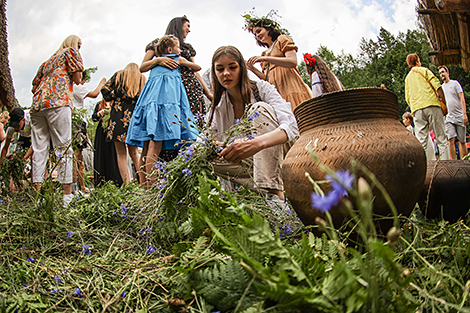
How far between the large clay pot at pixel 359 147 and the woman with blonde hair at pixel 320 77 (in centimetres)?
328

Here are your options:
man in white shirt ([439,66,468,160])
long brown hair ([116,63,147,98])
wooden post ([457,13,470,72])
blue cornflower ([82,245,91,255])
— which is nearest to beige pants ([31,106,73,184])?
long brown hair ([116,63,147,98])

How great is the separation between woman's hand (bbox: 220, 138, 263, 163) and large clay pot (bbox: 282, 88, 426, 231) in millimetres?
523

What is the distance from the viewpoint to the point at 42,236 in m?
1.78

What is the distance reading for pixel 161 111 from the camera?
151 inches

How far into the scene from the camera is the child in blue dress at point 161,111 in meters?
3.73

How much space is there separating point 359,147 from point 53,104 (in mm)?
3768

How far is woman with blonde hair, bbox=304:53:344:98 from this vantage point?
4.80 m

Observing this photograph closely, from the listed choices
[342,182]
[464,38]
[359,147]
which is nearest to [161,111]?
[359,147]

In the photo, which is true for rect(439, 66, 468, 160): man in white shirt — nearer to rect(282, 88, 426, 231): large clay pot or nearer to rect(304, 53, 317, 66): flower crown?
rect(304, 53, 317, 66): flower crown

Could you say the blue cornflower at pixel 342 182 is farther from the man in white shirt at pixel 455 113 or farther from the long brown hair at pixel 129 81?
the man in white shirt at pixel 455 113

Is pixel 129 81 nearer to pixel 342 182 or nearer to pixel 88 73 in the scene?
pixel 88 73

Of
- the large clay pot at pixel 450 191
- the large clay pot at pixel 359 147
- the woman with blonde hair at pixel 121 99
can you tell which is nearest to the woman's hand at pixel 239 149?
the large clay pot at pixel 359 147

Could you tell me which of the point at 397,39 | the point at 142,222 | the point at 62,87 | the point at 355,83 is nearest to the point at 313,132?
the point at 142,222

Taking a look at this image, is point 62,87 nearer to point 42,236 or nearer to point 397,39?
point 42,236
